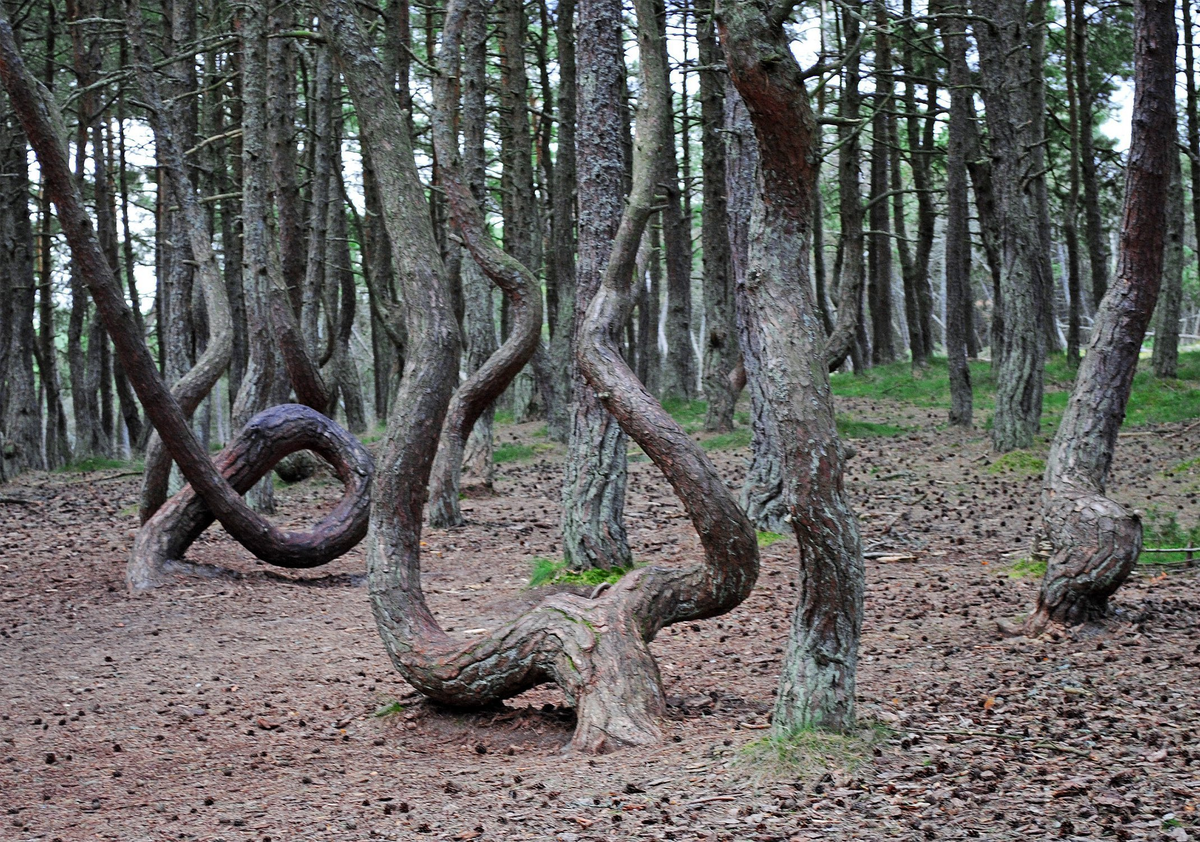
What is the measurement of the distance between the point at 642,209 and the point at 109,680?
4631 millimetres

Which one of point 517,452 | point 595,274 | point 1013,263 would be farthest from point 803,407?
point 517,452

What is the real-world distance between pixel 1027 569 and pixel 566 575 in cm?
373

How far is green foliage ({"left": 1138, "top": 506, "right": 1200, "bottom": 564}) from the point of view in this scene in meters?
8.73

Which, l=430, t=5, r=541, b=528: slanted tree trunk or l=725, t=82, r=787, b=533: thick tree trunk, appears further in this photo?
l=430, t=5, r=541, b=528: slanted tree trunk

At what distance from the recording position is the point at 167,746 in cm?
583

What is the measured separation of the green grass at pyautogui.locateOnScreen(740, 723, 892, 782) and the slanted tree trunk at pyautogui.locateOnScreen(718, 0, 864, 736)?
0.21 feet

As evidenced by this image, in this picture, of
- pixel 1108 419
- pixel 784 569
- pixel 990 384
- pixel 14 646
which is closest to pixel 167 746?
pixel 14 646

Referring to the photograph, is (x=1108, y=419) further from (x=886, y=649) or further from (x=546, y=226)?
(x=546, y=226)

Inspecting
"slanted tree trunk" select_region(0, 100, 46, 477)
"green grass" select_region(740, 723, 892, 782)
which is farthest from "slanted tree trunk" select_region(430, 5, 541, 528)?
"slanted tree trunk" select_region(0, 100, 46, 477)

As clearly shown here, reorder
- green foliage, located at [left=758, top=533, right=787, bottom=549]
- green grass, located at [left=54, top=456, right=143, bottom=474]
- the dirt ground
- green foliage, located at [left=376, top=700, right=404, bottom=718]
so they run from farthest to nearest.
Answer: green grass, located at [left=54, top=456, right=143, bottom=474]
green foliage, located at [left=758, top=533, right=787, bottom=549]
green foliage, located at [left=376, top=700, right=404, bottom=718]
the dirt ground

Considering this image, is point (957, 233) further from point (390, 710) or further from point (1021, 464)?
point (390, 710)

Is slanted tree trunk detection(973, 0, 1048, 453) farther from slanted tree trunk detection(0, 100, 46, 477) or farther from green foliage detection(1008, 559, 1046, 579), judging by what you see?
slanted tree trunk detection(0, 100, 46, 477)

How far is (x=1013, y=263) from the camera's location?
1417 cm

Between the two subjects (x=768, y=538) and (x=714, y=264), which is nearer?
(x=768, y=538)
